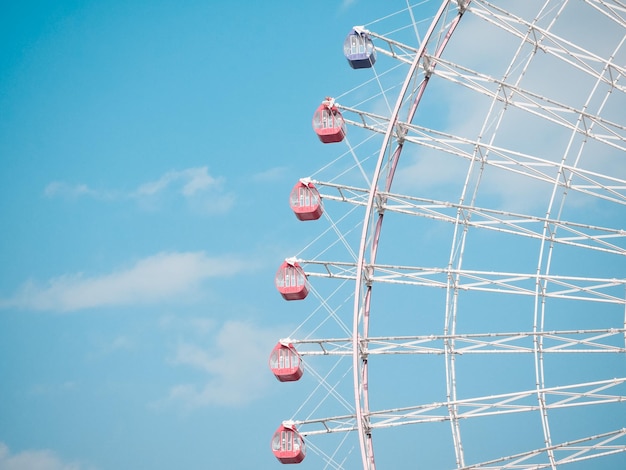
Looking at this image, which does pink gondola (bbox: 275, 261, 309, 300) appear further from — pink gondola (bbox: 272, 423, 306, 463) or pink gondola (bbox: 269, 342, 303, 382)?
pink gondola (bbox: 272, 423, 306, 463)

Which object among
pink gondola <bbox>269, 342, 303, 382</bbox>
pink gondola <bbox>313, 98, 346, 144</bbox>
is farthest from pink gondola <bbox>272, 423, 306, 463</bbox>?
pink gondola <bbox>313, 98, 346, 144</bbox>

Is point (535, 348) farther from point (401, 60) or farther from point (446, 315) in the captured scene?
point (401, 60)

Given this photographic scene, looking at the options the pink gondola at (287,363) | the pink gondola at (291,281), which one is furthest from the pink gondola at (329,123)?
the pink gondola at (287,363)

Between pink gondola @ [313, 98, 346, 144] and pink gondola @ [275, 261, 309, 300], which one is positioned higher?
pink gondola @ [313, 98, 346, 144]

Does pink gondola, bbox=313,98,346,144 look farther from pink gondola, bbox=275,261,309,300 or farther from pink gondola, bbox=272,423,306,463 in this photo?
pink gondola, bbox=272,423,306,463

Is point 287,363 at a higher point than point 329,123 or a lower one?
lower

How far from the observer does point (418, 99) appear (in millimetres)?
32969

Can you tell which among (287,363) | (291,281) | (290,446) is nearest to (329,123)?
(291,281)

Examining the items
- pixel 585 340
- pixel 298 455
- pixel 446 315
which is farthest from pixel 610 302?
pixel 298 455

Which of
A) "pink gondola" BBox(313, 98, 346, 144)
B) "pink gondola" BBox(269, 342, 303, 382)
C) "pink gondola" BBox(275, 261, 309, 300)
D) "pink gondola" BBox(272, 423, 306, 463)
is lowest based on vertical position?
"pink gondola" BBox(272, 423, 306, 463)

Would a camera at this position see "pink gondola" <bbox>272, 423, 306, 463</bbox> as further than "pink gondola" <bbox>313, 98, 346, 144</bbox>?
No

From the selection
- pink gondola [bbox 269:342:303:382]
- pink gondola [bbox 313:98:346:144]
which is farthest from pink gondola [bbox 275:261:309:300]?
pink gondola [bbox 313:98:346:144]

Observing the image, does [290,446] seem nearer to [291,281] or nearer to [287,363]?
[287,363]

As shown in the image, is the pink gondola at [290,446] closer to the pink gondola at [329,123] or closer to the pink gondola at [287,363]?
the pink gondola at [287,363]
